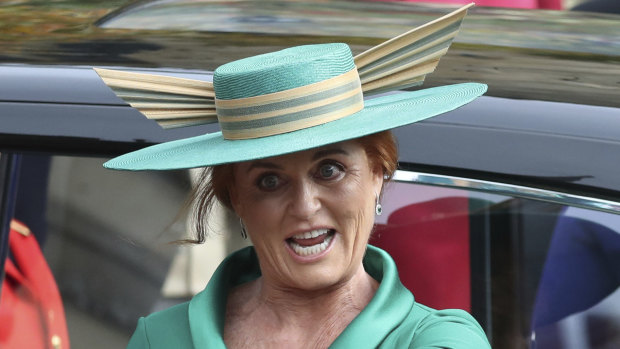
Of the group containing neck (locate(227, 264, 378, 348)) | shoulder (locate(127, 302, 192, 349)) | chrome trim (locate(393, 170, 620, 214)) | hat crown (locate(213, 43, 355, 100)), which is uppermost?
hat crown (locate(213, 43, 355, 100))

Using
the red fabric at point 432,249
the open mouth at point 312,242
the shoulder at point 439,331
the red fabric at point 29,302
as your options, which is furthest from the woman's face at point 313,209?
the red fabric at point 29,302

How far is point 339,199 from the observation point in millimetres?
1593

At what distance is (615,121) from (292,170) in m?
0.52

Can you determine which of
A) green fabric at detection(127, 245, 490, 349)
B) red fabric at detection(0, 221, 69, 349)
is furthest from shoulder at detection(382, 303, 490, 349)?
red fabric at detection(0, 221, 69, 349)

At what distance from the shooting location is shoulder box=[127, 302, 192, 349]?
1729 millimetres

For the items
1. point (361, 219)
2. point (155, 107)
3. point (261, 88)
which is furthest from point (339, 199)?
point (155, 107)

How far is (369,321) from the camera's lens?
1.60 metres

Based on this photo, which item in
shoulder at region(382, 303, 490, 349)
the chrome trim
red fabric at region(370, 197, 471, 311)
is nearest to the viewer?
shoulder at region(382, 303, 490, 349)

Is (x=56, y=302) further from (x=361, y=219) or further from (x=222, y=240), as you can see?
(x=361, y=219)

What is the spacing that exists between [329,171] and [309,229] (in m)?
0.08

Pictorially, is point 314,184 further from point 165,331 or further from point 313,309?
point 165,331

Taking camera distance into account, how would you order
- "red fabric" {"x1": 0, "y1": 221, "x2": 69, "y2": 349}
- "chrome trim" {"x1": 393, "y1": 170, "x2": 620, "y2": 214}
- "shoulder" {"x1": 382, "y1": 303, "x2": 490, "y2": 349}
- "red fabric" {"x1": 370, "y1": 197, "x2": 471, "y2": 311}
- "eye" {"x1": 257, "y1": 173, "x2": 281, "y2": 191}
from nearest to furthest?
"shoulder" {"x1": 382, "y1": 303, "x2": 490, "y2": 349}, "eye" {"x1": 257, "y1": 173, "x2": 281, "y2": 191}, "chrome trim" {"x1": 393, "y1": 170, "x2": 620, "y2": 214}, "red fabric" {"x1": 370, "y1": 197, "x2": 471, "y2": 311}, "red fabric" {"x1": 0, "y1": 221, "x2": 69, "y2": 349}

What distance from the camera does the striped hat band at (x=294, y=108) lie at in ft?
5.16

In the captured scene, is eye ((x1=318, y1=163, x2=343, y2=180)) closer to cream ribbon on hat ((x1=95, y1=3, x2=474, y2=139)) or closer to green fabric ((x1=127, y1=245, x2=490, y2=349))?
cream ribbon on hat ((x1=95, y1=3, x2=474, y2=139))
